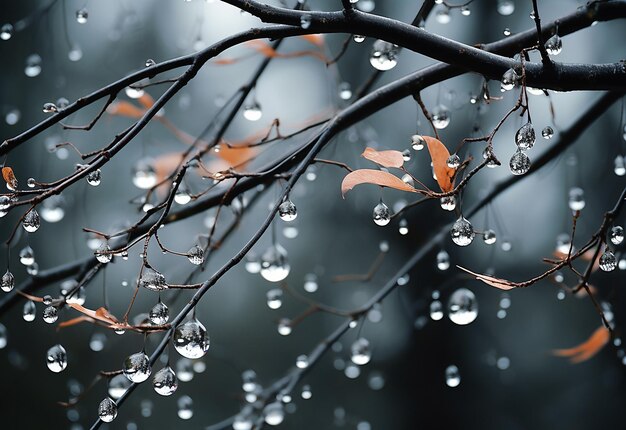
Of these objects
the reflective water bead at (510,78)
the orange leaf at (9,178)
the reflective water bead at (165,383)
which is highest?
the orange leaf at (9,178)

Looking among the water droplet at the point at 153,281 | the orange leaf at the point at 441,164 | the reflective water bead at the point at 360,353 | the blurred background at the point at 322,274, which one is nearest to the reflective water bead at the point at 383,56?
the orange leaf at the point at 441,164

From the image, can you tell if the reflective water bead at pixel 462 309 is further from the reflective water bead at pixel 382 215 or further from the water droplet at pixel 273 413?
the water droplet at pixel 273 413

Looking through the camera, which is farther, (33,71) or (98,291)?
(98,291)

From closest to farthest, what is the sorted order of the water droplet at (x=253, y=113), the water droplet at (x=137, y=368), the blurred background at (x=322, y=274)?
the water droplet at (x=137, y=368) < the water droplet at (x=253, y=113) < the blurred background at (x=322, y=274)

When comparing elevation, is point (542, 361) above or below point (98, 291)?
below

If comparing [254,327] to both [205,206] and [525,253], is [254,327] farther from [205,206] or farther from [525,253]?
[205,206]

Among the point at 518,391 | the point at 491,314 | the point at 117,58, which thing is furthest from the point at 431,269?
the point at 117,58

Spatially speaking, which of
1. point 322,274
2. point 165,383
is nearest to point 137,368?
point 165,383
